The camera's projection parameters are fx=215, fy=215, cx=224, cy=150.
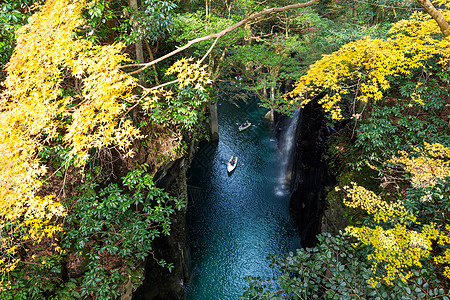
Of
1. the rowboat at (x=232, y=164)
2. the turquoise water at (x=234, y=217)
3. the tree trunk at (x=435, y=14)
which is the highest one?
the tree trunk at (x=435, y=14)

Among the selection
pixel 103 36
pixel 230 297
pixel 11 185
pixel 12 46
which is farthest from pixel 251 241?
pixel 12 46

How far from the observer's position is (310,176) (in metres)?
11.3

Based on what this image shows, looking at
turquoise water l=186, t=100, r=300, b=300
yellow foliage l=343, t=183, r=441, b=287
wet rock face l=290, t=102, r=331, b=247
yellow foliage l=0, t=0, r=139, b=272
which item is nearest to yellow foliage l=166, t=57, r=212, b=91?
yellow foliage l=0, t=0, r=139, b=272

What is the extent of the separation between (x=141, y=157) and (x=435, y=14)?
769 cm

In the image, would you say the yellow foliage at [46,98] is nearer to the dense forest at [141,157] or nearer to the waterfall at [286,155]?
the dense forest at [141,157]

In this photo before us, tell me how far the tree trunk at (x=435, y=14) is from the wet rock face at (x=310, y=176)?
6.47m

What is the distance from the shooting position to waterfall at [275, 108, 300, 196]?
14789 mm

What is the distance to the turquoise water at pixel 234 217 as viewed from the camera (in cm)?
991

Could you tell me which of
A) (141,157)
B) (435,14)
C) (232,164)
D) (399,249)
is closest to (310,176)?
(232,164)

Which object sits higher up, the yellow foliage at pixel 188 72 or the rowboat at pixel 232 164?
the yellow foliage at pixel 188 72

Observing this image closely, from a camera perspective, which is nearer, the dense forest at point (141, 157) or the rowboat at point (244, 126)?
the dense forest at point (141, 157)

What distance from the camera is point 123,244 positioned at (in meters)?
5.82

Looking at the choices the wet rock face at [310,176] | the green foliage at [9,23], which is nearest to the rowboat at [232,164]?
the wet rock face at [310,176]

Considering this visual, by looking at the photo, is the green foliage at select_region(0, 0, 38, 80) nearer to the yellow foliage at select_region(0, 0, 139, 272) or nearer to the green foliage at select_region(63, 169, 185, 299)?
the yellow foliage at select_region(0, 0, 139, 272)
